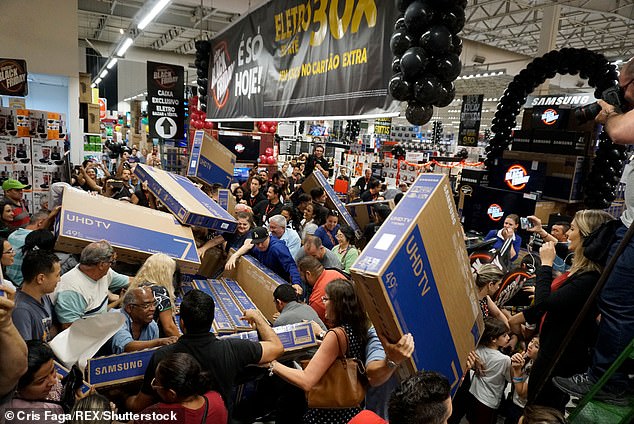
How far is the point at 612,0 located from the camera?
1299cm

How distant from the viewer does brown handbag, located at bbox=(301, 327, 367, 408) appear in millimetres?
2105

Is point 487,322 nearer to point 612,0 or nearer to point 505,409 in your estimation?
point 505,409

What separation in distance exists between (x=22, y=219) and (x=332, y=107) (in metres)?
4.10

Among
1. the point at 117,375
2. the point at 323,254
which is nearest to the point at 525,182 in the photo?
the point at 323,254

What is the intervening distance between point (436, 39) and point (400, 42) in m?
0.37

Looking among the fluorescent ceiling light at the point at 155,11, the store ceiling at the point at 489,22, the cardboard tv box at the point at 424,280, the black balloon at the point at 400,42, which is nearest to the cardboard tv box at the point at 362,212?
the black balloon at the point at 400,42

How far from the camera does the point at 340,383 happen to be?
6.91 ft

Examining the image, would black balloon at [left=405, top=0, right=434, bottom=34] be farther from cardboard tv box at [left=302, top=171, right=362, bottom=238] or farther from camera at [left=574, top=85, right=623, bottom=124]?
cardboard tv box at [left=302, top=171, right=362, bottom=238]

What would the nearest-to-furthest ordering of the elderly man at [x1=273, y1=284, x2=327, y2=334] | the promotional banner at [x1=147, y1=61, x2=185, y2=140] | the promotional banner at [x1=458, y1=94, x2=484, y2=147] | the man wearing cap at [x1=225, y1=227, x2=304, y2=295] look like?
1. the elderly man at [x1=273, y1=284, x2=327, y2=334]
2. the man wearing cap at [x1=225, y1=227, x2=304, y2=295]
3. the promotional banner at [x1=147, y1=61, x2=185, y2=140]
4. the promotional banner at [x1=458, y1=94, x2=484, y2=147]

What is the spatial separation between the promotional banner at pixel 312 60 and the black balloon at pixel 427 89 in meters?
0.29

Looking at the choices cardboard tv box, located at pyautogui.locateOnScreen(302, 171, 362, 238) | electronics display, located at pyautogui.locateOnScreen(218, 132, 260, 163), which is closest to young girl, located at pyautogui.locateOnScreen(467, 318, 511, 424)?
cardboard tv box, located at pyautogui.locateOnScreen(302, 171, 362, 238)

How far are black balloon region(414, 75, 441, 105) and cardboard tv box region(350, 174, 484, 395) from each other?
5.29 feet

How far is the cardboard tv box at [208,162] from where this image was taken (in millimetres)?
5571

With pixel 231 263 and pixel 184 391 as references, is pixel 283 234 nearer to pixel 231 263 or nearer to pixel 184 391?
pixel 231 263
